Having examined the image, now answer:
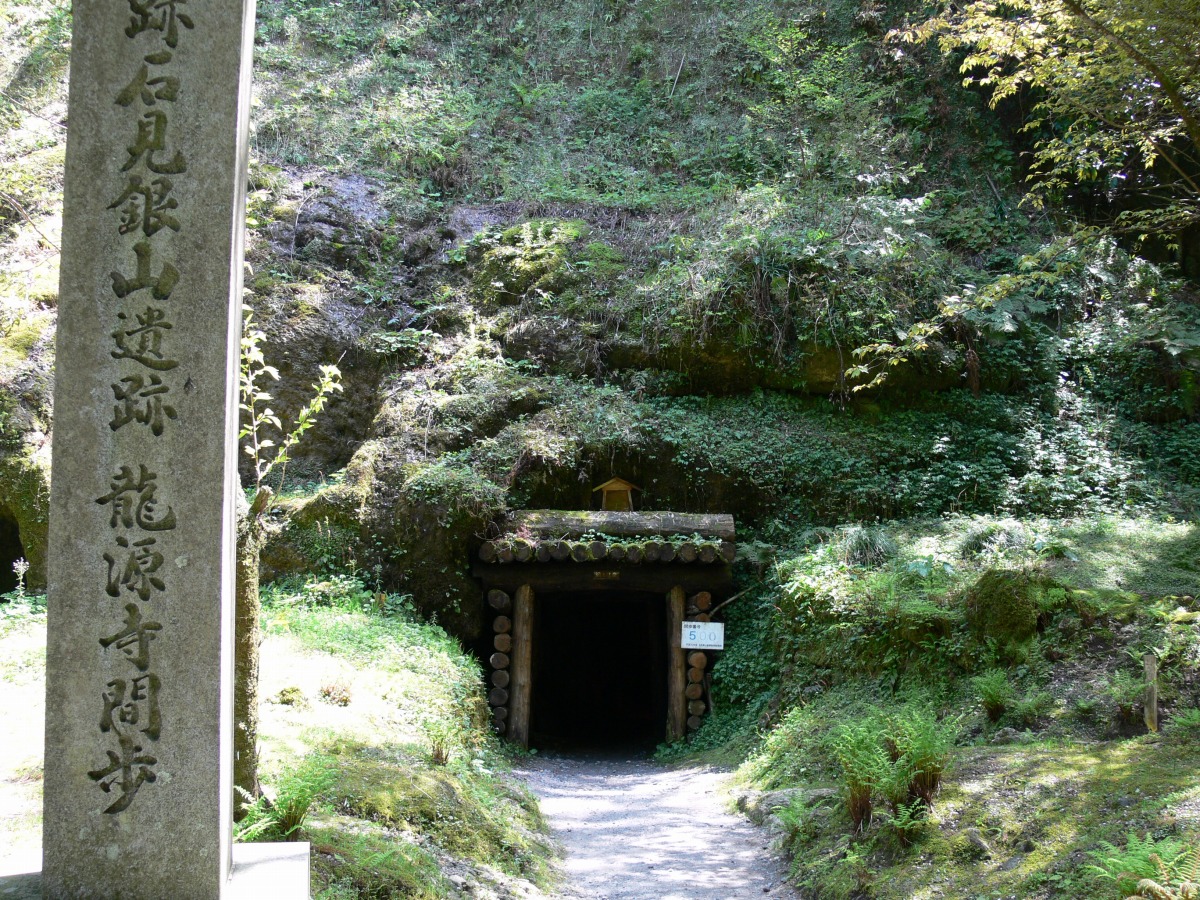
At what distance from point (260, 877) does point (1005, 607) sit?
6.42 meters

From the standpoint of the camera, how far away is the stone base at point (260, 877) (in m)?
3.22

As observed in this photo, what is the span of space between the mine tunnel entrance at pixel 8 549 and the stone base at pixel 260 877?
8.99m

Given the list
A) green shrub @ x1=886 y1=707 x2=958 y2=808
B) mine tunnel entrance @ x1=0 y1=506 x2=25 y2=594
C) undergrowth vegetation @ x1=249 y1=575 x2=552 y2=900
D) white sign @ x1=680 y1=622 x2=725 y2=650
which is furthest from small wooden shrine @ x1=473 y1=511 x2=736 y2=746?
mine tunnel entrance @ x1=0 y1=506 x2=25 y2=594

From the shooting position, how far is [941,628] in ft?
25.5

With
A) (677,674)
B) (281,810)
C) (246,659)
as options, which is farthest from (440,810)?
(677,674)

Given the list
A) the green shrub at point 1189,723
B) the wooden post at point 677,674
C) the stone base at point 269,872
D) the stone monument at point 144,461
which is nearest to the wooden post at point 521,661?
the wooden post at point 677,674

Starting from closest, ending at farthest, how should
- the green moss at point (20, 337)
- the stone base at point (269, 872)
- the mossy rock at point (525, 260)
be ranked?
the stone base at point (269, 872)
the green moss at point (20, 337)
the mossy rock at point (525, 260)

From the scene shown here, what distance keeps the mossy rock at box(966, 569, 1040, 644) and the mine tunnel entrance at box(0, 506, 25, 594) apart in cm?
1126

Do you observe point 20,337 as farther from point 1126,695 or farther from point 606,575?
point 1126,695

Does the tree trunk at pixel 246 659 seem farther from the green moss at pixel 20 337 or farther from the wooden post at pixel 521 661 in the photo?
the green moss at pixel 20 337

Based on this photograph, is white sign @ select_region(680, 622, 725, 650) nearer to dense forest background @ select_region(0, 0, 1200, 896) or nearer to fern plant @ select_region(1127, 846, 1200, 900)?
dense forest background @ select_region(0, 0, 1200, 896)

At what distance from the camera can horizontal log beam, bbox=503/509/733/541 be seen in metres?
9.97

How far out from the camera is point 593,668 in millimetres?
15125

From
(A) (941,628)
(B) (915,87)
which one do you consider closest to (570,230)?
(B) (915,87)
